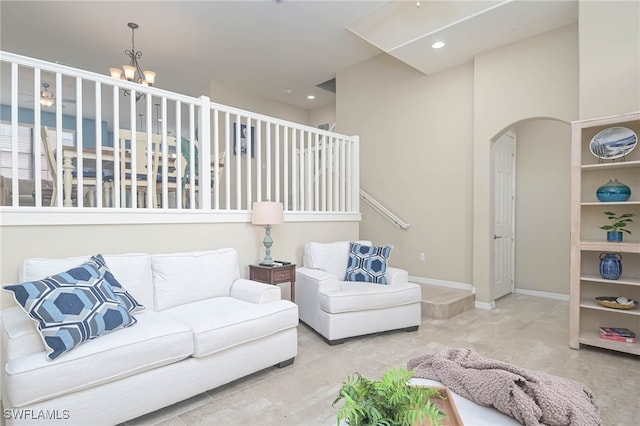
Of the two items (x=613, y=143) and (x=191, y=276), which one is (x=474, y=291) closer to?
(x=613, y=143)

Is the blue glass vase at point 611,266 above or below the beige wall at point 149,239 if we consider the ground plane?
below

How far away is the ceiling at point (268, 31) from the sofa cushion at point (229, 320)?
3504 mm

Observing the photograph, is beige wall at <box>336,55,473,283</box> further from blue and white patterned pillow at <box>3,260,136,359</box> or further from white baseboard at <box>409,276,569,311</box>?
blue and white patterned pillow at <box>3,260,136,359</box>

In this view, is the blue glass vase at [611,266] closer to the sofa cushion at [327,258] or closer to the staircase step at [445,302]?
the staircase step at [445,302]

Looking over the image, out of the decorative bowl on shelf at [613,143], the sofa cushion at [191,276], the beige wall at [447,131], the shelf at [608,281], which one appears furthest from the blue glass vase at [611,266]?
the sofa cushion at [191,276]

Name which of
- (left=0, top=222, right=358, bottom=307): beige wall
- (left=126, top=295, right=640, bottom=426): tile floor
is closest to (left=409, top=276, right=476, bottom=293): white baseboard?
(left=126, top=295, right=640, bottom=426): tile floor

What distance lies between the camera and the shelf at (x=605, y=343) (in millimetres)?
2793

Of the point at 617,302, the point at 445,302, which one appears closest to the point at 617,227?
the point at 617,302

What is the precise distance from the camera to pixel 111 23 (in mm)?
4656

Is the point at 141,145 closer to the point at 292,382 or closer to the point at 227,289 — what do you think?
the point at 227,289

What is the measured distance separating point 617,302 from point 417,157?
3.00 m

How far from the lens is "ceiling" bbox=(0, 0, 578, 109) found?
3.79 m

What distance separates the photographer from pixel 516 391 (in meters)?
1.35

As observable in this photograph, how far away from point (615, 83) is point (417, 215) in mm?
2730
